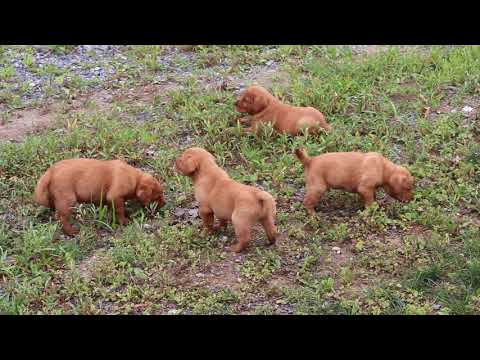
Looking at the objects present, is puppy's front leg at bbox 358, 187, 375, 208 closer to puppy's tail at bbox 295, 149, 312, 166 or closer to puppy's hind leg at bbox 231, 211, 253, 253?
puppy's tail at bbox 295, 149, 312, 166

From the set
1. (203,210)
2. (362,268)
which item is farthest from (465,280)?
(203,210)

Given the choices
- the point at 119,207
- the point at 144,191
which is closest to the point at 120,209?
the point at 119,207

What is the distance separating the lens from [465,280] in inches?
213

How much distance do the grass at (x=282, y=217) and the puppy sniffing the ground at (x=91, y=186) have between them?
0.54ft

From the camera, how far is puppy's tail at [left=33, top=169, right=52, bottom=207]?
6.28 m

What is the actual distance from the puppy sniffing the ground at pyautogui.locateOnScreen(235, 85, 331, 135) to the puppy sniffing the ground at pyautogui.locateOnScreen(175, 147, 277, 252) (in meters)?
1.46

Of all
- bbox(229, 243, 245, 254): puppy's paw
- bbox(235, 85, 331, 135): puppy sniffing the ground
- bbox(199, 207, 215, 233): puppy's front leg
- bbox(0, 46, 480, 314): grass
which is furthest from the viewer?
bbox(235, 85, 331, 135): puppy sniffing the ground

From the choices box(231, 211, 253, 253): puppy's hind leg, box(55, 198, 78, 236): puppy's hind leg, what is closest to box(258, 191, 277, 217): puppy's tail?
box(231, 211, 253, 253): puppy's hind leg

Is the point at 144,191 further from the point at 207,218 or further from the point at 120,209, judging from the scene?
the point at 207,218

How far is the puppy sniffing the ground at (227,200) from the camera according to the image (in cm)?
577

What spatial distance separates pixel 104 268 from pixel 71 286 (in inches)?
11.7

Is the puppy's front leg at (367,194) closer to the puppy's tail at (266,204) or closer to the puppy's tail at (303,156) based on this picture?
the puppy's tail at (303,156)

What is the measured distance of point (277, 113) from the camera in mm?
7586

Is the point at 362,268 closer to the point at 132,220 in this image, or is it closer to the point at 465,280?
the point at 465,280
